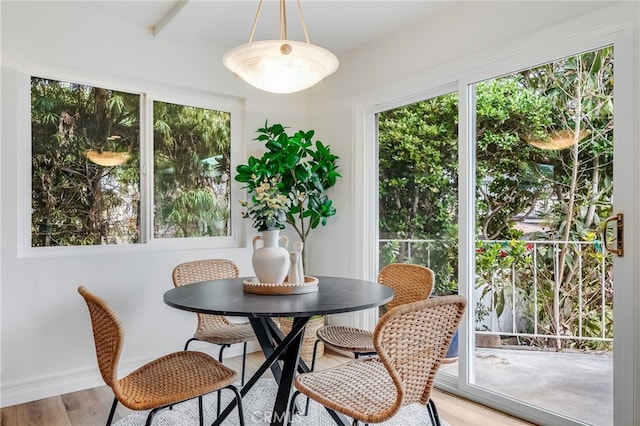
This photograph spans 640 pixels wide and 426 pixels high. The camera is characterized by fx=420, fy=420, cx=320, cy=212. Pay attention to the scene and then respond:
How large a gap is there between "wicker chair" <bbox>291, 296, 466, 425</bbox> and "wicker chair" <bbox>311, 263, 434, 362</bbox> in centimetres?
60

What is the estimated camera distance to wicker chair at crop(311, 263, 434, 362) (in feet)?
7.62

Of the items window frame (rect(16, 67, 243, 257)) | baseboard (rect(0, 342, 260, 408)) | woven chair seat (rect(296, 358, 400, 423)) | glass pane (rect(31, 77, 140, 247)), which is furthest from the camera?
glass pane (rect(31, 77, 140, 247))

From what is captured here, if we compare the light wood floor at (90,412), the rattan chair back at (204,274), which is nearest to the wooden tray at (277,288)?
the rattan chair back at (204,274)

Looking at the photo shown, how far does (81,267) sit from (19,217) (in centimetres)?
48

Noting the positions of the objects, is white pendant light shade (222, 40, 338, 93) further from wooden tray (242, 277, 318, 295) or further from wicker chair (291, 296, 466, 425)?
wicker chair (291, 296, 466, 425)

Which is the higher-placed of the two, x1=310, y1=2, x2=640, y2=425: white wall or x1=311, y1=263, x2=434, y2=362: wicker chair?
x1=310, y1=2, x2=640, y2=425: white wall

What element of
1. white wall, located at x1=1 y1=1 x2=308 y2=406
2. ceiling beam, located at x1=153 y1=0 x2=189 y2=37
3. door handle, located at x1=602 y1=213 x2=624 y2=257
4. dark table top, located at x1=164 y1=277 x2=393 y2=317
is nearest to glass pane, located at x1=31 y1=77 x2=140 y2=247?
white wall, located at x1=1 y1=1 x2=308 y2=406

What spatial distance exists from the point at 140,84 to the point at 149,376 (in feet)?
7.43

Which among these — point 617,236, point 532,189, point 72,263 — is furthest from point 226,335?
point 617,236

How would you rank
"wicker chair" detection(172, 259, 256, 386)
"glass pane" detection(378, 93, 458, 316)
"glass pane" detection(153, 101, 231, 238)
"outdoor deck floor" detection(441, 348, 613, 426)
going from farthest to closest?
"glass pane" detection(153, 101, 231, 238) → "glass pane" detection(378, 93, 458, 316) → "wicker chair" detection(172, 259, 256, 386) → "outdoor deck floor" detection(441, 348, 613, 426)

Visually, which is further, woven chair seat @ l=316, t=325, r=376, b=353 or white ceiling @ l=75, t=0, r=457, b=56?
white ceiling @ l=75, t=0, r=457, b=56

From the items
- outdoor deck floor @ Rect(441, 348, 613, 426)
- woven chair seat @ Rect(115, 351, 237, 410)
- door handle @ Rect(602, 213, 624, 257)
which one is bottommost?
outdoor deck floor @ Rect(441, 348, 613, 426)

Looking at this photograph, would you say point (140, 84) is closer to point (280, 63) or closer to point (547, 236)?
point (280, 63)

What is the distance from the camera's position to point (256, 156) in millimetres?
3730
